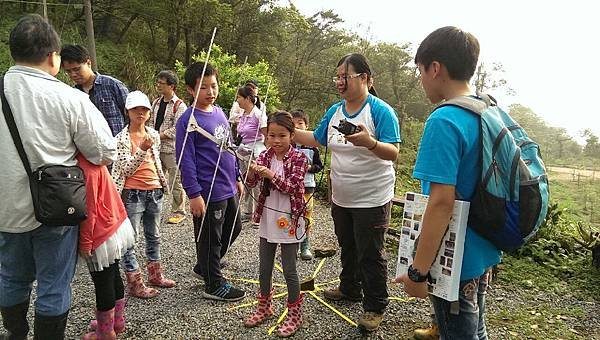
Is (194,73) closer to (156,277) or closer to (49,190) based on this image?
(49,190)

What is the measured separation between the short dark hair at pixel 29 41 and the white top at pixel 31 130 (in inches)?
2.6

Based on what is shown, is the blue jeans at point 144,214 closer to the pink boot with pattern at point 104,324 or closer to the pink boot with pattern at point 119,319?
the pink boot with pattern at point 119,319

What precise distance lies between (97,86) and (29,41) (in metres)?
1.50

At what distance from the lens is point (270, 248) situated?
9.70 feet

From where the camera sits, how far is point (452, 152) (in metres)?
1.51

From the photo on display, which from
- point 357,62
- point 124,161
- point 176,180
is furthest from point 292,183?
point 176,180

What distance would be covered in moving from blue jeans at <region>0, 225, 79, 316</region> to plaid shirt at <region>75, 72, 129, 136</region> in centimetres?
160

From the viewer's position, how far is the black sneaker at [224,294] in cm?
335

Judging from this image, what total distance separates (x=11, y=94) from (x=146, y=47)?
18895 mm

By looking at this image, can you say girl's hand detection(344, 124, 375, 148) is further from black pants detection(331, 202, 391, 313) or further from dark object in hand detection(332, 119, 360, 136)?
black pants detection(331, 202, 391, 313)

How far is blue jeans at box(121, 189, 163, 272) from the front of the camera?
3158 mm

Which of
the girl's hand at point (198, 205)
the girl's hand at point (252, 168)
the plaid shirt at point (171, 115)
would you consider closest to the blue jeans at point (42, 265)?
the girl's hand at point (198, 205)

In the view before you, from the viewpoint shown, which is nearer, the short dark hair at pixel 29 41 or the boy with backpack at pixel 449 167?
the boy with backpack at pixel 449 167

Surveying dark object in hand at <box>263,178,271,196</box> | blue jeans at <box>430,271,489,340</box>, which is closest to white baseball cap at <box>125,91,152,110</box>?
dark object in hand at <box>263,178,271,196</box>
